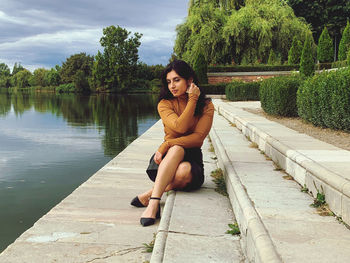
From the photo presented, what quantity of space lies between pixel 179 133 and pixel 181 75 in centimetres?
50

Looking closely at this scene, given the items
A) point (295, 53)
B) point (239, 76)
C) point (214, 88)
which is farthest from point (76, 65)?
point (295, 53)

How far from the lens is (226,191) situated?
312 cm

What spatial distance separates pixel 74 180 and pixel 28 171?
106 centimetres

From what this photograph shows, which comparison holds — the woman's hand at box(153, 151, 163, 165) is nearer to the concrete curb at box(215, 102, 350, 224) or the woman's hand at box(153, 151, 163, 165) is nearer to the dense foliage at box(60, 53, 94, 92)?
the concrete curb at box(215, 102, 350, 224)

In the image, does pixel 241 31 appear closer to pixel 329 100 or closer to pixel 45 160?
pixel 329 100

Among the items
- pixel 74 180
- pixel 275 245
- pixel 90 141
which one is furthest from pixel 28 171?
pixel 275 245

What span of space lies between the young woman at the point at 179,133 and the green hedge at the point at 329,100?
2.99 meters

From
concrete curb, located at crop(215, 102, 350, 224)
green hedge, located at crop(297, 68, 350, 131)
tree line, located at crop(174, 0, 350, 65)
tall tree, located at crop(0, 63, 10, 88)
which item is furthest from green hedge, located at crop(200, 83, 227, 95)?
tall tree, located at crop(0, 63, 10, 88)

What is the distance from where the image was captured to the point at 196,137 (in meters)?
2.96

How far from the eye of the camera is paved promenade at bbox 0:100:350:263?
180cm

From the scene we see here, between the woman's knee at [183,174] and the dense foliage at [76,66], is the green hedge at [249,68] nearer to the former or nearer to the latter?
the woman's knee at [183,174]

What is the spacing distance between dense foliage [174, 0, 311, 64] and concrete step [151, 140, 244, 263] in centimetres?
2508

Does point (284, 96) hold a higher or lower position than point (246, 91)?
lower

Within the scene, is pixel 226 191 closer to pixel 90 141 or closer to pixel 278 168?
pixel 278 168
